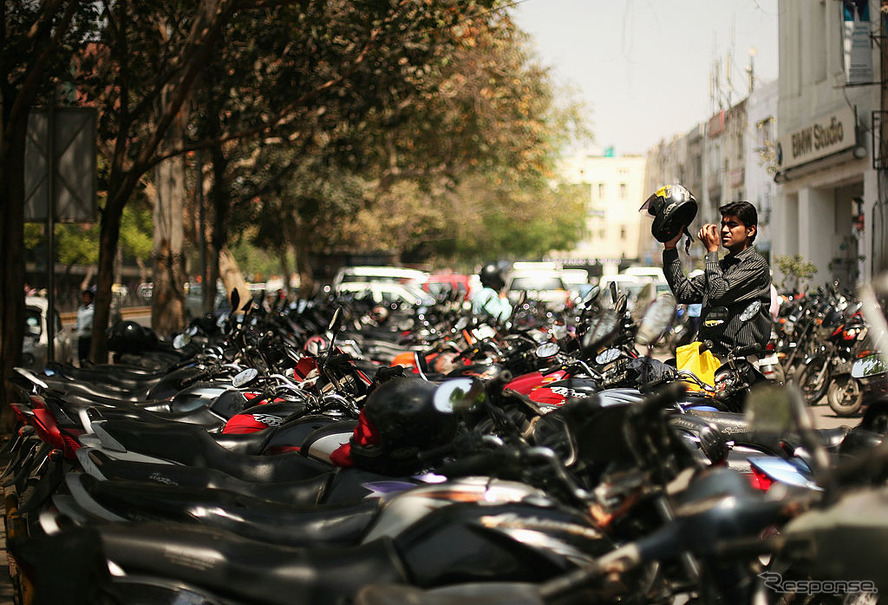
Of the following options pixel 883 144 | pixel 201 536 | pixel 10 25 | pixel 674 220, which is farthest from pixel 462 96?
pixel 201 536

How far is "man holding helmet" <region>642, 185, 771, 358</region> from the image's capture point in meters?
5.98

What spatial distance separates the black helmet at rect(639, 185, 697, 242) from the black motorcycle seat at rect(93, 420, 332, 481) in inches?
110

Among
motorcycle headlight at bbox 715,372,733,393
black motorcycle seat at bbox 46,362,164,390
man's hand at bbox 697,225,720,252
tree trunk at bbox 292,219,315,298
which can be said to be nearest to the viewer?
motorcycle headlight at bbox 715,372,733,393

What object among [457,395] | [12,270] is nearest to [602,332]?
[457,395]

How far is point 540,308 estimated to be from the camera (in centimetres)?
1702

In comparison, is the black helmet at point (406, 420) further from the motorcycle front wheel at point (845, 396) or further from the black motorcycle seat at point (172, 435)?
the motorcycle front wheel at point (845, 396)

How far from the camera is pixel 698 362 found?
6.01 m

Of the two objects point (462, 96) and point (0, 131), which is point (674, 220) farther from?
point (462, 96)

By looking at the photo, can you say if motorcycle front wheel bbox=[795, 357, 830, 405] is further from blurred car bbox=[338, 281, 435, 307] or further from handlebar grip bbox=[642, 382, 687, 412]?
blurred car bbox=[338, 281, 435, 307]

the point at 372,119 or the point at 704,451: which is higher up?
the point at 372,119

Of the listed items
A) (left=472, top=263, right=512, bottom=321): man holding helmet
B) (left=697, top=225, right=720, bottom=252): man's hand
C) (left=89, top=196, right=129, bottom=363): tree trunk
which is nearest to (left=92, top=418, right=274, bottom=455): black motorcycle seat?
(left=697, top=225, right=720, bottom=252): man's hand

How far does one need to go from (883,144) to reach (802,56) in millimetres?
5346

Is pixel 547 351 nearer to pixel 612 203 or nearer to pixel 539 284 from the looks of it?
pixel 539 284

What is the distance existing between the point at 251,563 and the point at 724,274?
4106 millimetres
